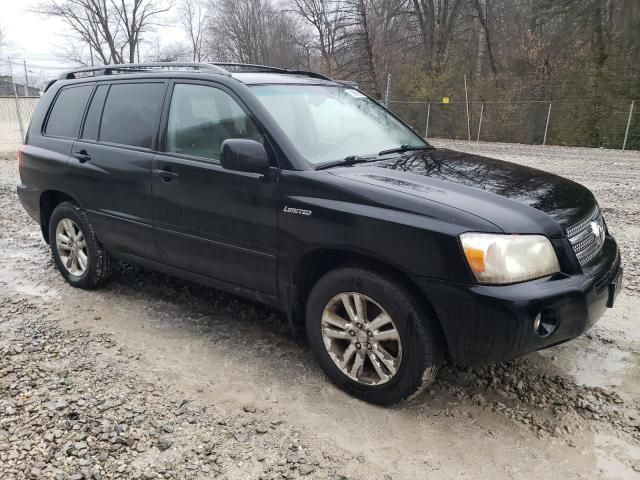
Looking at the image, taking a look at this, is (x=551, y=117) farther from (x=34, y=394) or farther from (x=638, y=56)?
(x=34, y=394)

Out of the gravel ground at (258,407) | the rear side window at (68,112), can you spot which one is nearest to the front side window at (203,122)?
the rear side window at (68,112)

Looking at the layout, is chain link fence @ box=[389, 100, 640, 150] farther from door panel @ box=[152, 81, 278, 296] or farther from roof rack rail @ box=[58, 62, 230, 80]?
door panel @ box=[152, 81, 278, 296]

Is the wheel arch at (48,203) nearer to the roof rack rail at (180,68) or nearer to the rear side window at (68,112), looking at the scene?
the rear side window at (68,112)

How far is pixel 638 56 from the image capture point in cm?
1933

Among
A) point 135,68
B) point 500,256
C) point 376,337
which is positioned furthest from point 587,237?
point 135,68

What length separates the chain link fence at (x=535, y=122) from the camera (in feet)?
64.6

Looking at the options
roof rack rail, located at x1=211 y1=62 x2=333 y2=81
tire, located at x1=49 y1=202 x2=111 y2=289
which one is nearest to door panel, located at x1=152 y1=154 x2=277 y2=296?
roof rack rail, located at x1=211 y1=62 x2=333 y2=81

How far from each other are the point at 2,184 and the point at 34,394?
9.12 m

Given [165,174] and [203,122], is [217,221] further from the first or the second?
[203,122]

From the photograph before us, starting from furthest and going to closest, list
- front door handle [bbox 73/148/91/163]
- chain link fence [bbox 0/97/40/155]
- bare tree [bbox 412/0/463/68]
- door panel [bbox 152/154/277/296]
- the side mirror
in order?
bare tree [bbox 412/0/463/68], chain link fence [bbox 0/97/40/155], front door handle [bbox 73/148/91/163], door panel [bbox 152/154/277/296], the side mirror

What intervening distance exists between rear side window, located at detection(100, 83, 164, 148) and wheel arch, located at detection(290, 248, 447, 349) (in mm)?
1636

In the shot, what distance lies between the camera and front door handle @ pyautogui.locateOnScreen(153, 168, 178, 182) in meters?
3.61

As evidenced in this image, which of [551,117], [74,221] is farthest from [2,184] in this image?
[551,117]

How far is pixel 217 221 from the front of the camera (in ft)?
11.2
